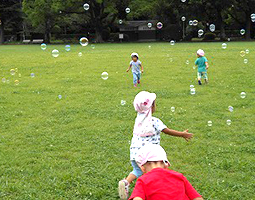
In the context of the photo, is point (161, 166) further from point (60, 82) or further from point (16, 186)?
point (60, 82)

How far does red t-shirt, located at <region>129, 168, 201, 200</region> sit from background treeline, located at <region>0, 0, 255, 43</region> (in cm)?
4773

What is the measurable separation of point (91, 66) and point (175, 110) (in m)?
10.6

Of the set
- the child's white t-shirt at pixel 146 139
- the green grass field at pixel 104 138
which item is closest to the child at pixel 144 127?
the child's white t-shirt at pixel 146 139

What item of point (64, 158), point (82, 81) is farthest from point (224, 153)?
point (82, 81)

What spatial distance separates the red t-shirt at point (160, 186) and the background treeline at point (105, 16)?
157 ft

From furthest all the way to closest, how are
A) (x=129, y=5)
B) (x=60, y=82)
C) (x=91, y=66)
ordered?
(x=129, y=5)
(x=91, y=66)
(x=60, y=82)

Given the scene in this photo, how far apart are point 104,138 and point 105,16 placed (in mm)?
51060

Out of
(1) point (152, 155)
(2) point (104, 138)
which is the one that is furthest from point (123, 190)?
(2) point (104, 138)

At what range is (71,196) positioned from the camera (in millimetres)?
4297

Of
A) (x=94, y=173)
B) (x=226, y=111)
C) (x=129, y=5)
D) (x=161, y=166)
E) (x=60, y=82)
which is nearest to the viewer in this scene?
(x=161, y=166)

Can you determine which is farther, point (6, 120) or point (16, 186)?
point (6, 120)

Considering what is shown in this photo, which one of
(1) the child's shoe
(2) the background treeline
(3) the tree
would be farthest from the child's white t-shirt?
(3) the tree

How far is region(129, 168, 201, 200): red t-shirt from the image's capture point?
2.75 metres

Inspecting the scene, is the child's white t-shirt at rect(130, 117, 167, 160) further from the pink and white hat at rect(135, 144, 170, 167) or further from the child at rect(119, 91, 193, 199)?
the pink and white hat at rect(135, 144, 170, 167)
